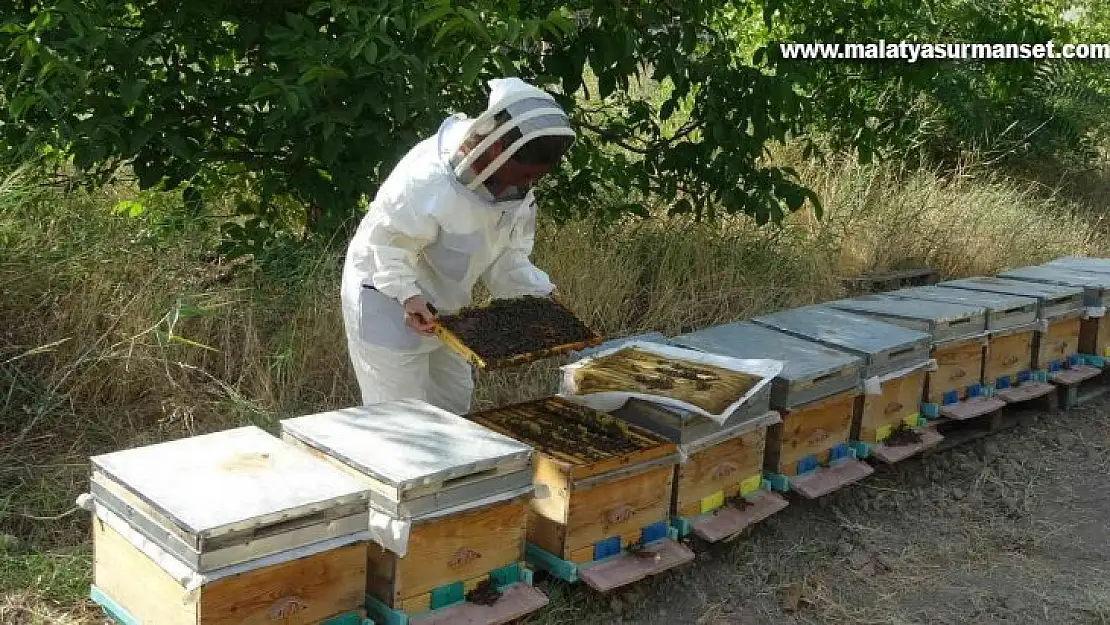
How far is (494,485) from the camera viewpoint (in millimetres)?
2920

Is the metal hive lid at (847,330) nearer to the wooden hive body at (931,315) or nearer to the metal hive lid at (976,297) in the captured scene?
the wooden hive body at (931,315)

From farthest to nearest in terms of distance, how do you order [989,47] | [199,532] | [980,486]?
1. [989,47]
2. [980,486]
3. [199,532]

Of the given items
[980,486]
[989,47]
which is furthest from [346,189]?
[989,47]

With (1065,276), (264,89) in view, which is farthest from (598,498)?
(1065,276)

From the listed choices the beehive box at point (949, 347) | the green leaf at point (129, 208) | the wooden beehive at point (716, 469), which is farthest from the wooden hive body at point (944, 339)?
the green leaf at point (129, 208)

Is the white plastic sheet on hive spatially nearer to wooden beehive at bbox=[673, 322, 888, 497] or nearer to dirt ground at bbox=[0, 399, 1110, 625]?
wooden beehive at bbox=[673, 322, 888, 497]

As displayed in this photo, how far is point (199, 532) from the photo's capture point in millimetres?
2299

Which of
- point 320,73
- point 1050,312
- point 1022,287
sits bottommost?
point 1050,312

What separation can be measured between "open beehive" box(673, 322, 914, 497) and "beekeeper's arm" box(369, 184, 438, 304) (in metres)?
1.41

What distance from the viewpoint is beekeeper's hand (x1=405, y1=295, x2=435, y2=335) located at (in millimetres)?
3438

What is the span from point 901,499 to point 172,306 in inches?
131

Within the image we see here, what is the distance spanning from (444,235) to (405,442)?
0.83 meters

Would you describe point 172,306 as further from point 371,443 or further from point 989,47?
point 989,47

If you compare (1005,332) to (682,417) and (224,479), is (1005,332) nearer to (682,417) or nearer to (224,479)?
(682,417)
